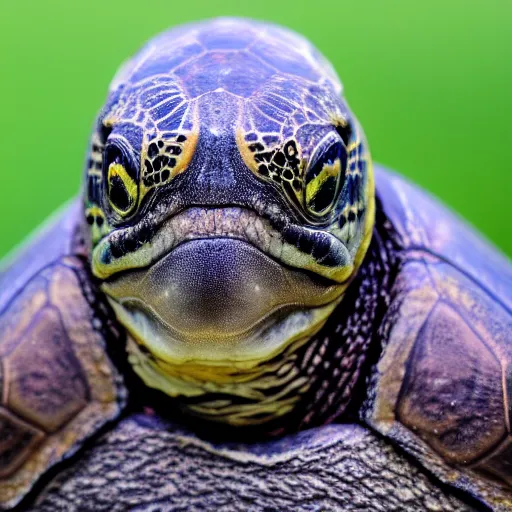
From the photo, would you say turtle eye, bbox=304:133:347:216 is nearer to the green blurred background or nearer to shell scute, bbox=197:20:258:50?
shell scute, bbox=197:20:258:50

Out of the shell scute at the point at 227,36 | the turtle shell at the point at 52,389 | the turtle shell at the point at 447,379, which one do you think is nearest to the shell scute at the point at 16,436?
the turtle shell at the point at 52,389

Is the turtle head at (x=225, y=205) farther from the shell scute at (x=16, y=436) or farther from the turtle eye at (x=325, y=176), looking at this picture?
the shell scute at (x=16, y=436)

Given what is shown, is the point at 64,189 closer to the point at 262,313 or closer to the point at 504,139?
the point at 504,139

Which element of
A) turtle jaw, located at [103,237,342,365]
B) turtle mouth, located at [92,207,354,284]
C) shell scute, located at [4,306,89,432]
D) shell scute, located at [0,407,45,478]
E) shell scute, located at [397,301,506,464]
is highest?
turtle mouth, located at [92,207,354,284]

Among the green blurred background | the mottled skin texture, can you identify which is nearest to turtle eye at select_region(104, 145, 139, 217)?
the mottled skin texture

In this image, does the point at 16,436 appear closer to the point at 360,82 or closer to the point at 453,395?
the point at 453,395

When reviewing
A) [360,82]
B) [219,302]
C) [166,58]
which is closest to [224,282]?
[219,302]

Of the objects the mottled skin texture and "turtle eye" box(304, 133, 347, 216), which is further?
the mottled skin texture
